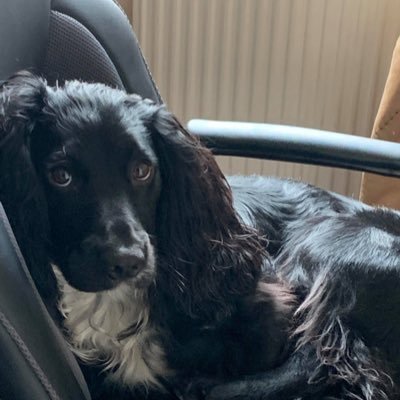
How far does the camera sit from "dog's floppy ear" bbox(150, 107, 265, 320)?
47.3 inches

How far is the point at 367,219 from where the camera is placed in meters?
1.40

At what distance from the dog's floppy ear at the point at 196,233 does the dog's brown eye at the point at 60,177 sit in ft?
0.55

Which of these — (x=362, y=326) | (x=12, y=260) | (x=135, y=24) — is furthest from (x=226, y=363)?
(x=135, y=24)

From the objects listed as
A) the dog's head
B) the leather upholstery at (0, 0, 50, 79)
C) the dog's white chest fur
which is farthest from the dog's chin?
the leather upholstery at (0, 0, 50, 79)

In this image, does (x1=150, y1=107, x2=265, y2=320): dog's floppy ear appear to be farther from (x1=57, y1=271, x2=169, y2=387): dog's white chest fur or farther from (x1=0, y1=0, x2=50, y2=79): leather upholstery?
(x1=0, y1=0, x2=50, y2=79): leather upholstery

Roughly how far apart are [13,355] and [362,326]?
0.58 meters

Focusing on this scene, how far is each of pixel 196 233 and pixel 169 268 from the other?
0.06 m

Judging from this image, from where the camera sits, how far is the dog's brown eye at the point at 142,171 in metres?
1.11

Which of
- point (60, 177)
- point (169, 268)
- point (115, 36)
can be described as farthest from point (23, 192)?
point (115, 36)

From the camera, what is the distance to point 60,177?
1.07 meters

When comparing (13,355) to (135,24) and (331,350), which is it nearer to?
(331,350)

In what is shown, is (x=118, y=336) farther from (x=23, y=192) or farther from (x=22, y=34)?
(x=22, y=34)

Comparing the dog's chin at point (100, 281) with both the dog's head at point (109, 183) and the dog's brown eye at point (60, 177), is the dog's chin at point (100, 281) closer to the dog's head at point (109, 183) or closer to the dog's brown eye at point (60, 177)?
the dog's head at point (109, 183)

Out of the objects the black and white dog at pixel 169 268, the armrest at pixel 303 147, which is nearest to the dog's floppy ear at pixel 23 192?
the black and white dog at pixel 169 268
